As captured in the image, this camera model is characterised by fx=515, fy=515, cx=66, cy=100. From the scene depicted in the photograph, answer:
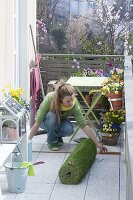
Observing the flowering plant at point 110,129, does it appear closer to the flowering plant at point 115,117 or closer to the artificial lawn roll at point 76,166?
the flowering plant at point 115,117

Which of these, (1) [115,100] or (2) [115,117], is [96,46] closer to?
(1) [115,100]

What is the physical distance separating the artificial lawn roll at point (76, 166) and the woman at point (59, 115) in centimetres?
38

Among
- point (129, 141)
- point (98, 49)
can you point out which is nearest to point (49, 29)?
point (98, 49)

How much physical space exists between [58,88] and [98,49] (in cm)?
575

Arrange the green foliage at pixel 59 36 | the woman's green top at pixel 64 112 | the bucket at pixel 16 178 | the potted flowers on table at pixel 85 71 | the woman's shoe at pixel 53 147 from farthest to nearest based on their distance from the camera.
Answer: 1. the green foliage at pixel 59 36
2. the potted flowers on table at pixel 85 71
3. the woman's shoe at pixel 53 147
4. the woman's green top at pixel 64 112
5. the bucket at pixel 16 178

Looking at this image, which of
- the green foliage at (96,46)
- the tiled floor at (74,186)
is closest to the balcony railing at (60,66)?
the tiled floor at (74,186)

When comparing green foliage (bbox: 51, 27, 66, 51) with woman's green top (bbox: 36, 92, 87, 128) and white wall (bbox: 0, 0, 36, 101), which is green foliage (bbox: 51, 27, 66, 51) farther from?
woman's green top (bbox: 36, 92, 87, 128)

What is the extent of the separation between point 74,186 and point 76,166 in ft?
0.60

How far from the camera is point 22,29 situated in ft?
20.5

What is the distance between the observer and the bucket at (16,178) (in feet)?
13.5

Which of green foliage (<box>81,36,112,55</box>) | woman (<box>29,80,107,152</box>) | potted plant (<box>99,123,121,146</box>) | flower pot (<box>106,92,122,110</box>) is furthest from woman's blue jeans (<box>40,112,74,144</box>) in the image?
green foliage (<box>81,36,112,55</box>)

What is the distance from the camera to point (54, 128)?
5.69 meters

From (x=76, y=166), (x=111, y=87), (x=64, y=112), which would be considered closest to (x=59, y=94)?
(x=64, y=112)

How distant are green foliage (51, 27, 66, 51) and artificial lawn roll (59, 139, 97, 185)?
7.87 m
